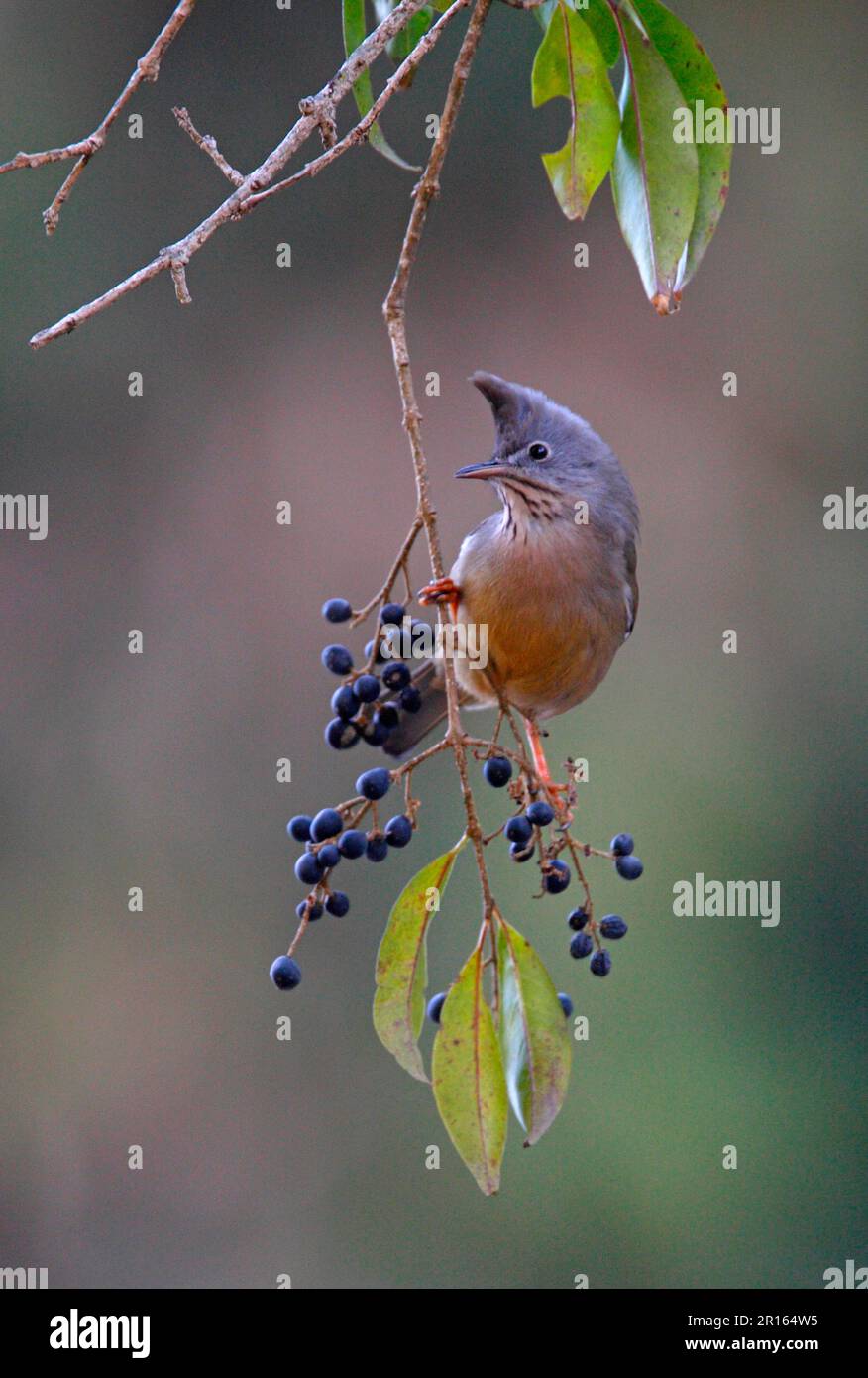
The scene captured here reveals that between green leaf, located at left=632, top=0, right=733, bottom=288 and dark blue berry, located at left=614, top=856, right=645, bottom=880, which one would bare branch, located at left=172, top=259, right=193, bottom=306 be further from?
dark blue berry, located at left=614, top=856, right=645, bottom=880

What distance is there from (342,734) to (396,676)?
0.42 feet

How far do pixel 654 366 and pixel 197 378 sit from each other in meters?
2.14

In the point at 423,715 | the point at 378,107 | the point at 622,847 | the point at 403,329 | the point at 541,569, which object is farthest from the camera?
the point at 423,715

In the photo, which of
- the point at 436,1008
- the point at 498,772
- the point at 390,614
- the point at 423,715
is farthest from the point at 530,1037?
the point at 423,715

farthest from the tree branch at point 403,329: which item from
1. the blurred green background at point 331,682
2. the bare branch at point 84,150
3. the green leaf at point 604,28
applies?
the blurred green background at point 331,682

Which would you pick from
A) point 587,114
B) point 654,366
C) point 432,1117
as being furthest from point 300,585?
point 587,114

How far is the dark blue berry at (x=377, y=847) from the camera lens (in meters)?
2.07

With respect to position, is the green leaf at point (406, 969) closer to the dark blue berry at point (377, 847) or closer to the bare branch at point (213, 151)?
the dark blue berry at point (377, 847)

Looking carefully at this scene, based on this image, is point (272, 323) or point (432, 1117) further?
point (272, 323)

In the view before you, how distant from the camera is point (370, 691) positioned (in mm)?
2225

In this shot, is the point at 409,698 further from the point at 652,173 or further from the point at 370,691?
the point at 652,173

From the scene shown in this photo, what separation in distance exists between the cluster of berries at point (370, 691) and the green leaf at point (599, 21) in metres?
0.95
